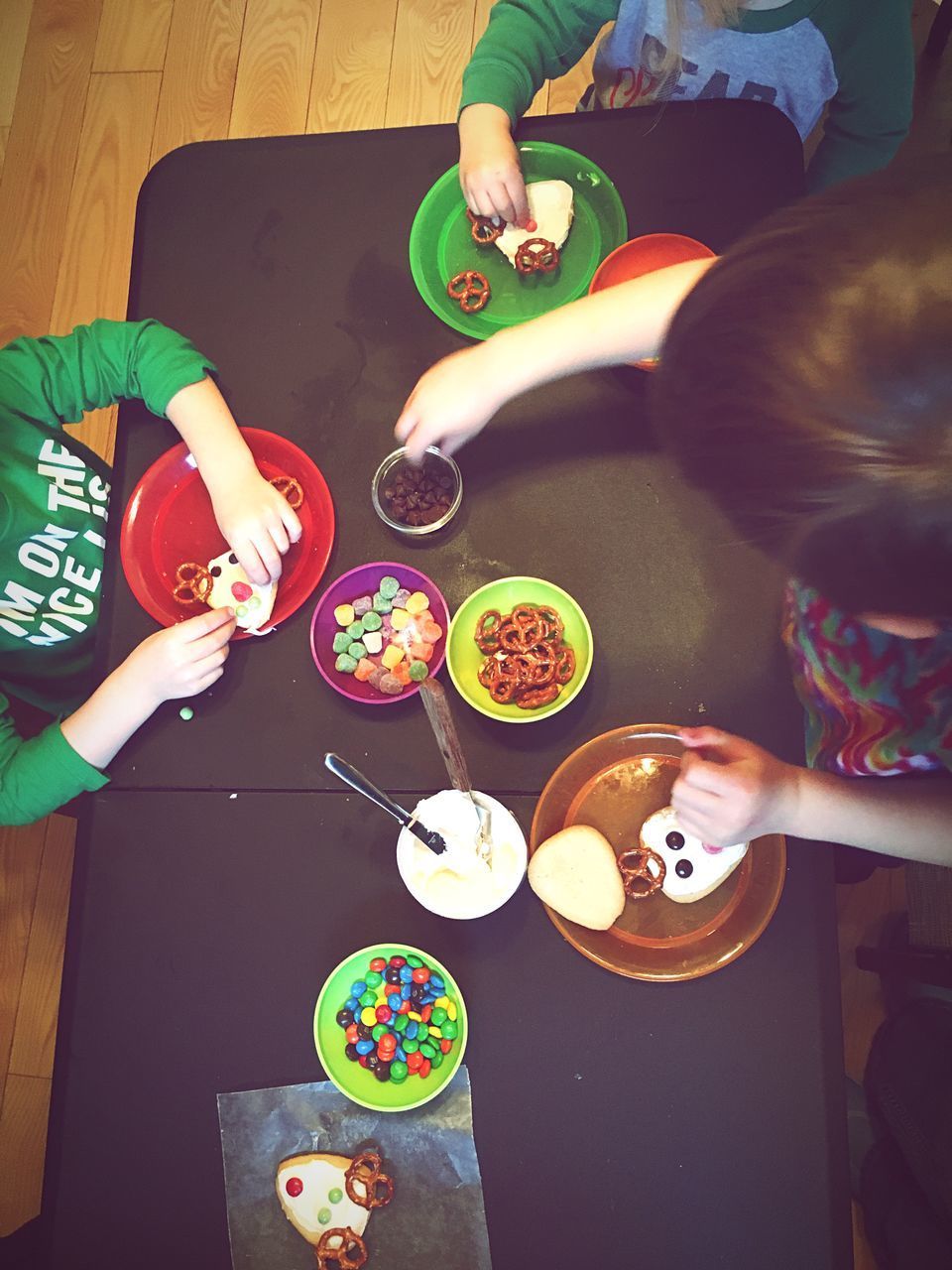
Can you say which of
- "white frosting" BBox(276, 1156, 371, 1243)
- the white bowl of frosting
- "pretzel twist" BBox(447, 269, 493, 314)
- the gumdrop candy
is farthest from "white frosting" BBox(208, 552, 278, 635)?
"white frosting" BBox(276, 1156, 371, 1243)

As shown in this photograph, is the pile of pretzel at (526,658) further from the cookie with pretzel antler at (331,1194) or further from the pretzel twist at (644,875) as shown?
the cookie with pretzel antler at (331,1194)

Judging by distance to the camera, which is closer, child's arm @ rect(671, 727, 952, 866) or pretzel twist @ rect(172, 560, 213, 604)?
child's arm @ rect(671, 727, 952, 866)

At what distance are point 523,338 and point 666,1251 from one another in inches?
32.8

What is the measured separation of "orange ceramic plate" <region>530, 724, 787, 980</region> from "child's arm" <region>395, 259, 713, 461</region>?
0.34m

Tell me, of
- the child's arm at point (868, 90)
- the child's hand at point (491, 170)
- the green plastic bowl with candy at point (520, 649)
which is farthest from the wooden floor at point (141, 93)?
the green plastic bowl with candy at point (520, 649)

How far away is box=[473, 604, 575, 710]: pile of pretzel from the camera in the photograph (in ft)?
2.66

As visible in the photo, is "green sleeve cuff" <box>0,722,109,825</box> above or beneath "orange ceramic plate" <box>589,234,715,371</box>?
beneath

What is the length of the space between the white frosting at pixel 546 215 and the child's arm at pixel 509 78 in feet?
0.05

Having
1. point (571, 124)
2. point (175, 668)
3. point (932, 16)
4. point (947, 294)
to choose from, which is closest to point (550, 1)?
point (571, 124)

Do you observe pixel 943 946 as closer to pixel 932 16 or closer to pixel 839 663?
pixel 839 663

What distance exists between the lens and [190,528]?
3.06 ft

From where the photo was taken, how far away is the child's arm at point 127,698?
0.84m

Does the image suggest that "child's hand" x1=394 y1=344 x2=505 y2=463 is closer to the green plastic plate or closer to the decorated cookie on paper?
the green plastic plate

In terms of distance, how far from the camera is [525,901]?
799 millimetres
